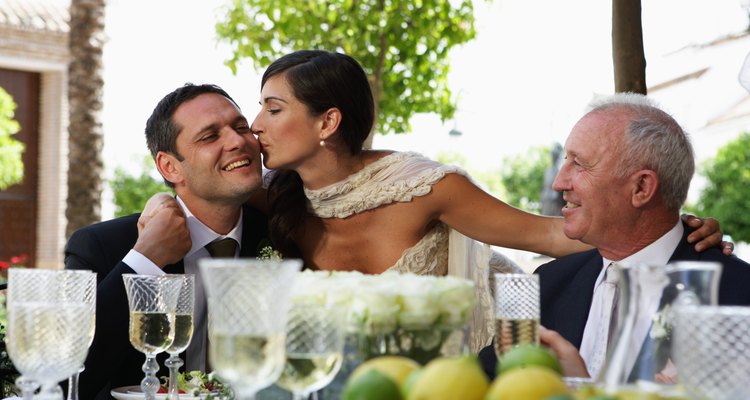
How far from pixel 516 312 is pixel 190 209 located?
2178mm

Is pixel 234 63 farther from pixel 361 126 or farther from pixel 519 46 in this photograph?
pixel 519 46

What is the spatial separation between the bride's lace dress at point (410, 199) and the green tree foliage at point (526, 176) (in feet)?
149

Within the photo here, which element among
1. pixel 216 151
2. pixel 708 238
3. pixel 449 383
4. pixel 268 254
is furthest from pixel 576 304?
pixel 449 383

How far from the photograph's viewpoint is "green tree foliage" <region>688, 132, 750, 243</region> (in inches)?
1277

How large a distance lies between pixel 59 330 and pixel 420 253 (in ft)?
7.44

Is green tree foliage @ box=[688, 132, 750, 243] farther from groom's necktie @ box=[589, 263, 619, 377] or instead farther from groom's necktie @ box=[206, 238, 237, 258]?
groom's necktie @ box=[589, 263, 619, 377]

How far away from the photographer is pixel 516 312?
7.48 feet

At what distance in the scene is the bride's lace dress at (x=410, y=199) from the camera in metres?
4.19

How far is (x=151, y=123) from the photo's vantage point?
420 cm

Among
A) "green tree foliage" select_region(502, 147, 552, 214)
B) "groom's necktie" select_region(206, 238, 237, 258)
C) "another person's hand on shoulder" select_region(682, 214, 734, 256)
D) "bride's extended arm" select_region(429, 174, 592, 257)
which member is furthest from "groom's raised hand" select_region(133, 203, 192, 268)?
"green tree foliage" select_region(502, 147, 552, 214)

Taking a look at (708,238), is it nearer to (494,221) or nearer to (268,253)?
(494,221)

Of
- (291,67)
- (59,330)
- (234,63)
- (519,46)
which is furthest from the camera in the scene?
(519,46)

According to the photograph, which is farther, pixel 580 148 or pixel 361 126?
pixel 361 126

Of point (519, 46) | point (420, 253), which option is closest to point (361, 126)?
point (420, 253)
